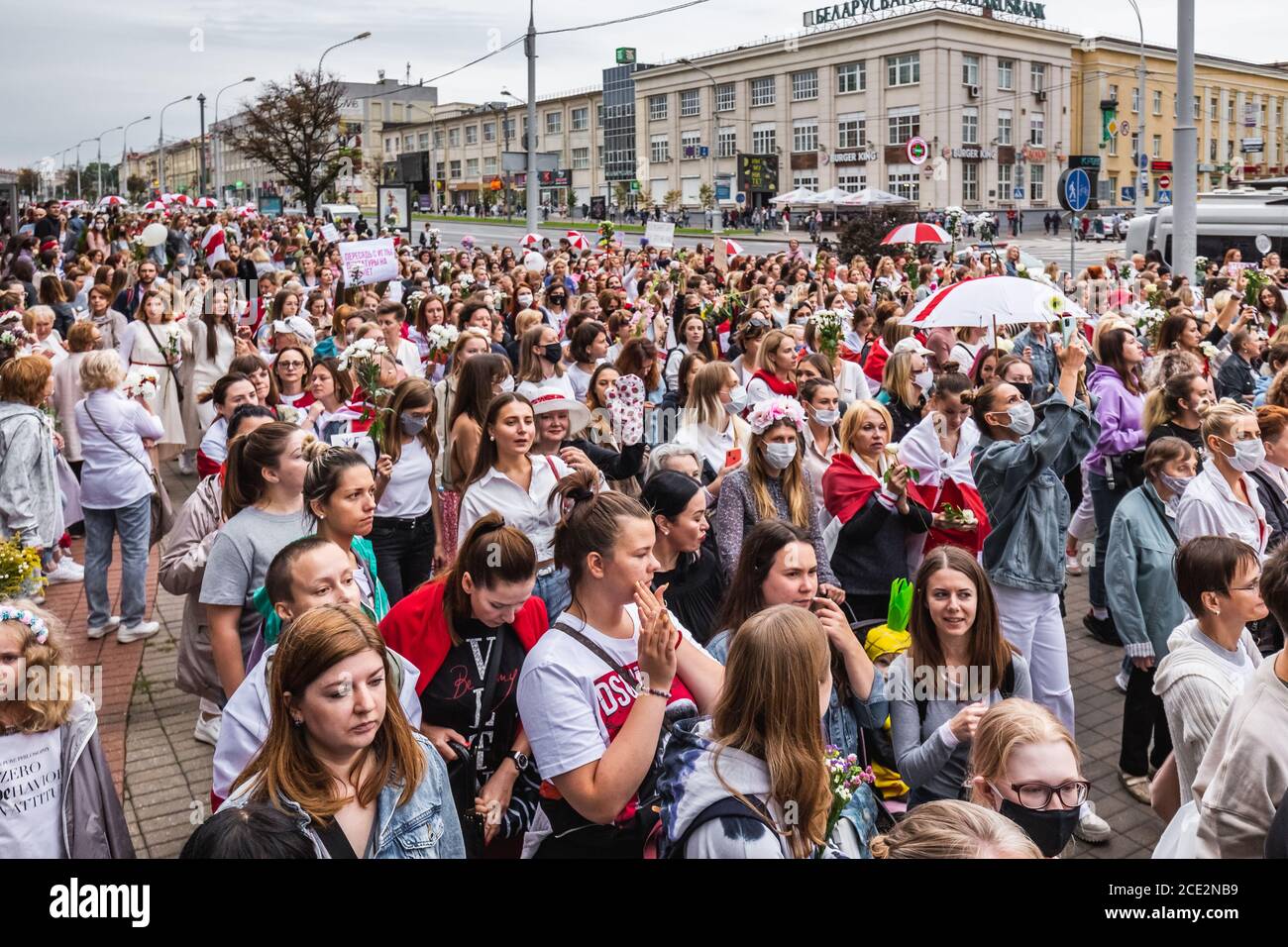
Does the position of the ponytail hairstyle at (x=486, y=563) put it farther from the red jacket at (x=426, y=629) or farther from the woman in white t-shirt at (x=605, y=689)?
the woman in white t-shirt at (x=605, y=689)

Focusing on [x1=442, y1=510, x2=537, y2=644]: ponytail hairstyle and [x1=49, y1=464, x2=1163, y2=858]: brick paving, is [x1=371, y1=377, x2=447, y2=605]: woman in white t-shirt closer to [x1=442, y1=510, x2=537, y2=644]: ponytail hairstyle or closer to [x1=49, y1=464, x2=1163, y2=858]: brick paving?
[x1=49, y1=464, x2=1163, y2=858]: brick paving

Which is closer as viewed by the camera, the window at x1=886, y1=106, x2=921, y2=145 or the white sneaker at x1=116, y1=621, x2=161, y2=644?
the white sneaker at x1=116, y1=621, x2=161, y2=644

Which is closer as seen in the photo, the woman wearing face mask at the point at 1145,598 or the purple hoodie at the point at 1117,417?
the woman wearing face mask at the point at 1145,598

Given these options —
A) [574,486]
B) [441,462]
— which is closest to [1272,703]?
[574,486]

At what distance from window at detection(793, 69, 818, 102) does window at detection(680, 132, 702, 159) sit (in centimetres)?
932

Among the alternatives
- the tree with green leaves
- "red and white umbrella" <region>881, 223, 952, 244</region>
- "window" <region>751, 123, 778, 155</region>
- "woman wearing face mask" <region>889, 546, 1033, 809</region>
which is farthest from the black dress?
"window" <region>751, 123, 778, 155</region>

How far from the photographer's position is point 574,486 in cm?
512

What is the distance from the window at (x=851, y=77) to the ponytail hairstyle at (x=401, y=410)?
7062cm

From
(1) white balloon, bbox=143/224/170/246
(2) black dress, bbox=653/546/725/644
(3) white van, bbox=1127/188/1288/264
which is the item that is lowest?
(2) black dress, bbox=653/546/725/644

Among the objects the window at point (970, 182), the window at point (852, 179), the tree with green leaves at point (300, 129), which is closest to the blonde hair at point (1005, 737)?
the tree with green leaves at point (300, 129)

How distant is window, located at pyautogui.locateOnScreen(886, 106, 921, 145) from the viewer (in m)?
68.8

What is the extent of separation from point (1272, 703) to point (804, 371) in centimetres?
478

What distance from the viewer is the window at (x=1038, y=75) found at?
73.4 meters
